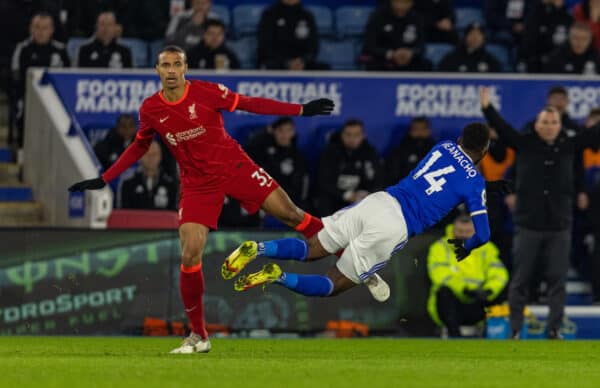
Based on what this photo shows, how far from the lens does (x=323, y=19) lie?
797 inches

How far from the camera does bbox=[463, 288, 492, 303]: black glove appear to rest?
16.2 meters

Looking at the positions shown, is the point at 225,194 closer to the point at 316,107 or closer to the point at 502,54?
the point at 316,107

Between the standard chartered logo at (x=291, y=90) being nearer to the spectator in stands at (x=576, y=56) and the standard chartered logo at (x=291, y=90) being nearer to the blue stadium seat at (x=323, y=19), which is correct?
the blue stadium seat at (x=323, y=19)

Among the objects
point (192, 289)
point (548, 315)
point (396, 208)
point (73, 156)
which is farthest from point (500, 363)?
point (73, 156)

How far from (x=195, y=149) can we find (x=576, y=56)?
7.82 m

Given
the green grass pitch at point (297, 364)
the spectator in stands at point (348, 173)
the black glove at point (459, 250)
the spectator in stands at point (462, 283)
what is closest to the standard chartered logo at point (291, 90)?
the spectator in stands at point (348, 173)

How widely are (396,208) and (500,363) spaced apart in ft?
4.79

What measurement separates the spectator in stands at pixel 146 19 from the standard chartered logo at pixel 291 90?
2.13 meters

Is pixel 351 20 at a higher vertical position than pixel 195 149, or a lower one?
higher

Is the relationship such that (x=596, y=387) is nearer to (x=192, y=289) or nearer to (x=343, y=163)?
(x=192, y=289)

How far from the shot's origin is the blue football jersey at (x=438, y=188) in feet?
40.1

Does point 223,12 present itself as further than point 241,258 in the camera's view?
Yes

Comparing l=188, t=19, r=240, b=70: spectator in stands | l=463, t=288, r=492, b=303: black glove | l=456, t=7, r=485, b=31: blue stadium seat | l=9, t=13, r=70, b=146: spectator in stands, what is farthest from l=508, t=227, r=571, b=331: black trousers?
l=9, t=13, r=70, b=146: spectator in stands

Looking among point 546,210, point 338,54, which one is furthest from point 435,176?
point 338,54
